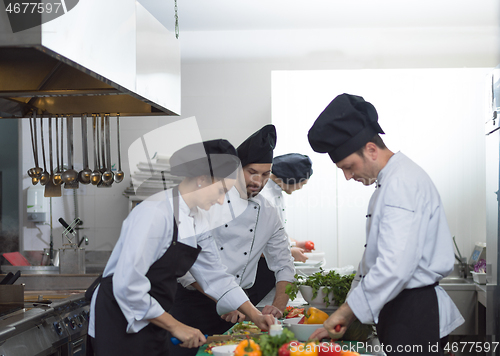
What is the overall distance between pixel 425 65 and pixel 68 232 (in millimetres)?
3179

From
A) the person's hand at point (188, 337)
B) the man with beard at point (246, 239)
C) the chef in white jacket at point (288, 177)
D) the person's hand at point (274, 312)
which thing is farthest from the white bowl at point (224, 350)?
the chef in white jacket at point (288, 177)

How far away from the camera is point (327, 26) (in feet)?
12.8

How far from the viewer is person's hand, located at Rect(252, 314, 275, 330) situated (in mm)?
1662

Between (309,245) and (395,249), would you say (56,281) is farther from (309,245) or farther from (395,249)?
(395,249)

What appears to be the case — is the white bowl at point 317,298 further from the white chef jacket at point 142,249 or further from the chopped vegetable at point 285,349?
the chopped vegetable at point 285,349

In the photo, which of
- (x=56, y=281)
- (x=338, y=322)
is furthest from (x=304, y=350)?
(x=56, y=281)

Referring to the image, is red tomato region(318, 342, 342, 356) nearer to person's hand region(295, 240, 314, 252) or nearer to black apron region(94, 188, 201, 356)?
black apron region(94, 188, 201, 356)

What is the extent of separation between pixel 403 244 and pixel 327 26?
2.88 metres

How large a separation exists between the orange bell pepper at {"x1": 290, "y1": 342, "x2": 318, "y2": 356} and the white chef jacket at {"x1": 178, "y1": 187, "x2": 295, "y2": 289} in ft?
3.15

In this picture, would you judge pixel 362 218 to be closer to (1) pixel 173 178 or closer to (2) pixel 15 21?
(1) pixel 173 178

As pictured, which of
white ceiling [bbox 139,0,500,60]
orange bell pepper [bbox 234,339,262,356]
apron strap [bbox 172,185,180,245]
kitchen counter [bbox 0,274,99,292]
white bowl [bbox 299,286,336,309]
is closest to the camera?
orange bell pepper [bbox 234,339,262,356]

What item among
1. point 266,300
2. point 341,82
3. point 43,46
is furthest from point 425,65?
point 43,46

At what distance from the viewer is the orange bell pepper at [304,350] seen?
3.85ft

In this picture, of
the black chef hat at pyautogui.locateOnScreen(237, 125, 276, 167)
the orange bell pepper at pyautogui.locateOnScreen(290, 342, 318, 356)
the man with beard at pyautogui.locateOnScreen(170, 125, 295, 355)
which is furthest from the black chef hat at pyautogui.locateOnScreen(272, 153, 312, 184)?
the orange bell pepper at pyautogui.locateOnScreen(290, 342, 318, 356)
